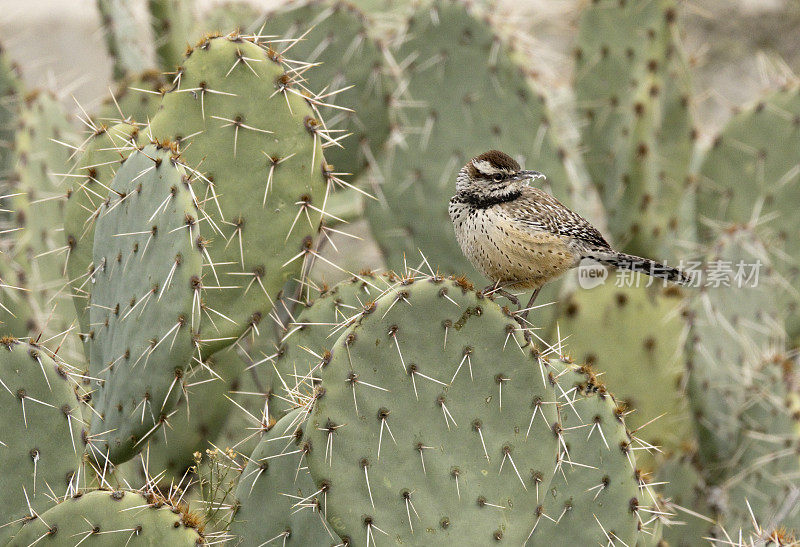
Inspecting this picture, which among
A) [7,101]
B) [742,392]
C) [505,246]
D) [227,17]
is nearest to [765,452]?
[742,392]

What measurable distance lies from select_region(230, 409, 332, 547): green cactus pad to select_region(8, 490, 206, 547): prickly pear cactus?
217mm

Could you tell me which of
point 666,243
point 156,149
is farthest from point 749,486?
point 156,149

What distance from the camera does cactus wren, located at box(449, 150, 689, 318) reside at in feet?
5.56

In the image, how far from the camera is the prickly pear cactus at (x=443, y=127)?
107 inches

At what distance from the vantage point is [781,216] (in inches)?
137

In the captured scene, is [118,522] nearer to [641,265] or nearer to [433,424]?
[433,424]

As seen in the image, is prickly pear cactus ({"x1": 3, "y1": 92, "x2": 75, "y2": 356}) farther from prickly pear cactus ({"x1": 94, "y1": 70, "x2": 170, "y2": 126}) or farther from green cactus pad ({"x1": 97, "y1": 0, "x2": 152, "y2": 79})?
green cactus pad ({"x1": 97, "y1": 0, "x2": 152, "y2": 79})

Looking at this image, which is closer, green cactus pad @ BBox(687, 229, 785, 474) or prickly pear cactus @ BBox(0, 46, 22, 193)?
green cactus pad @ BBox(687, 229, 785, 474)

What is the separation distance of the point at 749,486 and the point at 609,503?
1.13 metres

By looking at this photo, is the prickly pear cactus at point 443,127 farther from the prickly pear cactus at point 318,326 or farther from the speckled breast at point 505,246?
the speckled breast at point 505,246

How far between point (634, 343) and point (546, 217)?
149cm

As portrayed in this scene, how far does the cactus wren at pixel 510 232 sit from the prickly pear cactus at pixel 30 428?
0.79 metres

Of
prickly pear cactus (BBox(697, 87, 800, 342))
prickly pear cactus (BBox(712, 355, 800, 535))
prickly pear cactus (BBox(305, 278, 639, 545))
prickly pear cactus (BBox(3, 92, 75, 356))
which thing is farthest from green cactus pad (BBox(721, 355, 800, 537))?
prickly pear cactus (BBox(3, 92, 75, 356))

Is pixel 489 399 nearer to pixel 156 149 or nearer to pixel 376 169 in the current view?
pixel 156 149
